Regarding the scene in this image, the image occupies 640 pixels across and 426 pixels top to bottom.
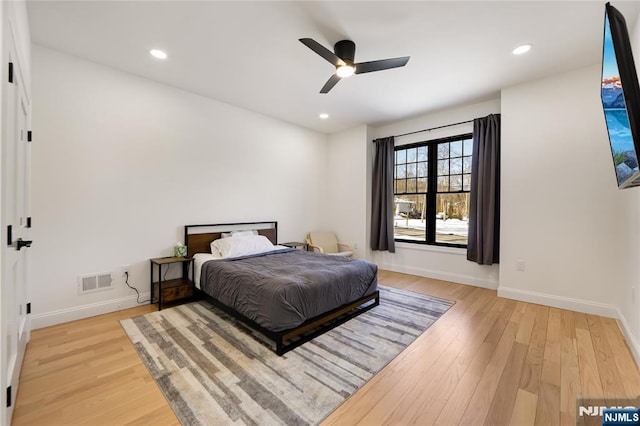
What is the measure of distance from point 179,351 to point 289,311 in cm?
101

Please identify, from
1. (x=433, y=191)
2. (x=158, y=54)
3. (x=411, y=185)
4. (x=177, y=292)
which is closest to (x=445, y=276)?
(x=433, y=191)

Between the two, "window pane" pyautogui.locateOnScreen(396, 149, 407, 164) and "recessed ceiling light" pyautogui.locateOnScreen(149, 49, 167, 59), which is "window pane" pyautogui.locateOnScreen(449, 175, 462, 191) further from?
"recessed ceiling light" pyautogui.locateOnScreen(149, 49, 167, 59)

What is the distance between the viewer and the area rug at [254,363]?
167 cm

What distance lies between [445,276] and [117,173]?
198 inches

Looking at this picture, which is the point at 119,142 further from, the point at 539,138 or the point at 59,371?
the point at 539,138

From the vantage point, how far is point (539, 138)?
3434 millimetres

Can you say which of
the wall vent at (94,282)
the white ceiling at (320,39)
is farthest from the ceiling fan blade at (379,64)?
the wall vent at (94,282)

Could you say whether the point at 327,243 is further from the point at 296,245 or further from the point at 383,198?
the point at 383,198

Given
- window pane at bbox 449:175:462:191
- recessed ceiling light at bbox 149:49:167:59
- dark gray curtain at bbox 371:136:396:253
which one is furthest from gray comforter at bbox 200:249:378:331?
recessed ceiling light at bbox 149:49:167:59

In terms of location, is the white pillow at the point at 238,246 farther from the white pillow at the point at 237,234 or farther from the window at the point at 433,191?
the window at the point at 433,191

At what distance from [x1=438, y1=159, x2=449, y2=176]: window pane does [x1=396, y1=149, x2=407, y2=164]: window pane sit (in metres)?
0.69

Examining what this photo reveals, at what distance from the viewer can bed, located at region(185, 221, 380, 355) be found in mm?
2377

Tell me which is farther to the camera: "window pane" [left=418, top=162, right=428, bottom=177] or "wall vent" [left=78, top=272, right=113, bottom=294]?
"window pane" [left=418, top=162, right=428, bottom=177]

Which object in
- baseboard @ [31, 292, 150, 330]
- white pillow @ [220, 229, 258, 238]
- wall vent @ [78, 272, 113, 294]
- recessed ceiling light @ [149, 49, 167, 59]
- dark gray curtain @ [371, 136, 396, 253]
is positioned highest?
recessed ceiling light @ [149, 49, 167, 59]
